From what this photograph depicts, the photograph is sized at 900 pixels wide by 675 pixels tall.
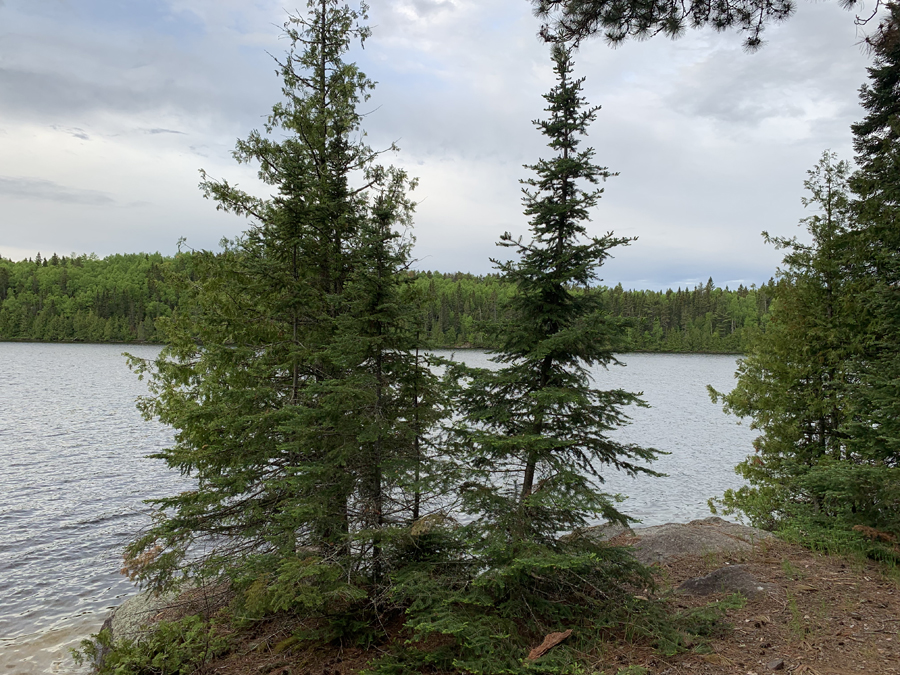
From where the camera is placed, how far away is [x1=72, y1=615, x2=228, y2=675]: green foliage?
6.54 meters

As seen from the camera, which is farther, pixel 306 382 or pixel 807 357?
pixel 807 357

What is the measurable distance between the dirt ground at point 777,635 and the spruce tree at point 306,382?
75 cm

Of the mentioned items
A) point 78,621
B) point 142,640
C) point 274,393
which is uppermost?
point 274,393

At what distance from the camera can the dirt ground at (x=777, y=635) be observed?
4598 millimetres

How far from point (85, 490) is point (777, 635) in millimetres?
19675

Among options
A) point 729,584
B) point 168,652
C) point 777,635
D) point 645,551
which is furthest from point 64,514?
point 777,635

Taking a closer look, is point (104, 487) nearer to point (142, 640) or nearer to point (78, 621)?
point (78, 621)

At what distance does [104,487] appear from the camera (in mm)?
17547

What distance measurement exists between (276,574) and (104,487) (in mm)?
14934

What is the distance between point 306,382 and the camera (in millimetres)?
8195

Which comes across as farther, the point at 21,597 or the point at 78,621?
the point at 21,597

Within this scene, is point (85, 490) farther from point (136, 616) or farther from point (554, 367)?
point (554, 367)

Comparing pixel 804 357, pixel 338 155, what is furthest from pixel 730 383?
pixel 338 155

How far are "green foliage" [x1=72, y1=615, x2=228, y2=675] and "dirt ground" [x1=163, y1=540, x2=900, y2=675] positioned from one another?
0.23 metres
